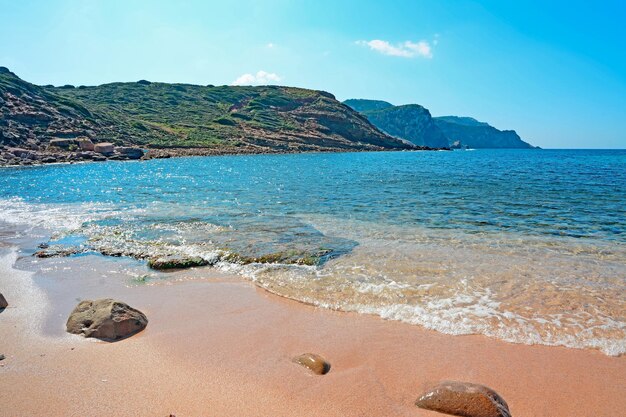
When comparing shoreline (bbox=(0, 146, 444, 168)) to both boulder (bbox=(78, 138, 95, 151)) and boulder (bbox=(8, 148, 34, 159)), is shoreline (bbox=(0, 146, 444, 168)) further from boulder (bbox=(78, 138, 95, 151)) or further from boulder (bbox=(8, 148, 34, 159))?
boulder (bbox=(78, 138, 95, 151))

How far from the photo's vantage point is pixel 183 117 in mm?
136625

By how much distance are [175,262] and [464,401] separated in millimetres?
9644

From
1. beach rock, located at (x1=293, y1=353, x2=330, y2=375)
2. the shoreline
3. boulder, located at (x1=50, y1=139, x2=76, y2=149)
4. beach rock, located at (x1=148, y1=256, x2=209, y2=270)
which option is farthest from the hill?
beach rock, located at (x1=293, y1=353, x2=330, y2=375)

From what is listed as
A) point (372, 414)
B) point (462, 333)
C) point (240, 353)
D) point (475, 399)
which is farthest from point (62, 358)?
point (462, 333)

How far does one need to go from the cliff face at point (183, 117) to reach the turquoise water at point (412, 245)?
68652mm

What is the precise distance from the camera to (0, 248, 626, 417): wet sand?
16.8 feet

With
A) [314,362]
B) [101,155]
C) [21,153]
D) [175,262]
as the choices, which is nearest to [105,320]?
[314,362]

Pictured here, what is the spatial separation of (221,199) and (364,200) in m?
10.6

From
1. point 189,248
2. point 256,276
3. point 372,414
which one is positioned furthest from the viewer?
point 189,248

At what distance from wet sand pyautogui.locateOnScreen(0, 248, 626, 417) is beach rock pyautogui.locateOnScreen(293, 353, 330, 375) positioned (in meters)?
0.17

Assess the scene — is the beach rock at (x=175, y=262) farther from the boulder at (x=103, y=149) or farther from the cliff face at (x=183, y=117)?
the cliff face at (x=183, y=117)

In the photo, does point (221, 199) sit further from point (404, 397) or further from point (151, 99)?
point (151, 99)

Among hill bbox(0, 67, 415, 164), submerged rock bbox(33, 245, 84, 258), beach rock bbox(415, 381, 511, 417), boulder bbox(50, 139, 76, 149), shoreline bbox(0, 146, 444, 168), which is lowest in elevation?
submerged rock bbox(33, 245, 84, 258)

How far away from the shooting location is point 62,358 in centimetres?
632
